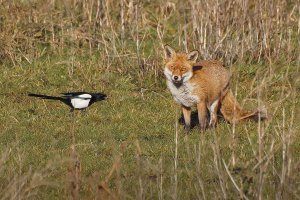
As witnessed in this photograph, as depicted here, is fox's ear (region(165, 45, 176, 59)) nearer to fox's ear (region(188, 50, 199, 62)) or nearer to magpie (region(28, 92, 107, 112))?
fox's ear (region(188, 50, 199, 62))

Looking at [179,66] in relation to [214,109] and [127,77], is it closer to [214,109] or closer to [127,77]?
[214,109]

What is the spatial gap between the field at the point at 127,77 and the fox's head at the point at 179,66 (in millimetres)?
374

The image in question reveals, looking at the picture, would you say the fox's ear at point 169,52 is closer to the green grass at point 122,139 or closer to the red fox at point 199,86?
the red fox at point 199,86

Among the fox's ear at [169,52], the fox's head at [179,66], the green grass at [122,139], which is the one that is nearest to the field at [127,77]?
the green grass at [122,139]

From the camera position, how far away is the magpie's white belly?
1002cm

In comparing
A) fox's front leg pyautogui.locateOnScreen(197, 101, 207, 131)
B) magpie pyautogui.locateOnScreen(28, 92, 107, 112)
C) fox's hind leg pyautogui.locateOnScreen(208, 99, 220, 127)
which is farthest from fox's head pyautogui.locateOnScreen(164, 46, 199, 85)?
magpie pyautogui.locateOnScreen(28, 92, 107, 112)

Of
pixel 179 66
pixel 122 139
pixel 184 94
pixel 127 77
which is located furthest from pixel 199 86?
pixel 127 77

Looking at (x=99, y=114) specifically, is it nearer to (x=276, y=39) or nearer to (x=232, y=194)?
(x=276, y=39)

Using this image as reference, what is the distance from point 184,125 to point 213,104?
0.43 metres

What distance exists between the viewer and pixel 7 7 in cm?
1332

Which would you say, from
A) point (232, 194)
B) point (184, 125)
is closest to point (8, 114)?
point (184, 125)

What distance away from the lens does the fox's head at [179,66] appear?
973 centimetres

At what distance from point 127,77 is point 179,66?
2.31m

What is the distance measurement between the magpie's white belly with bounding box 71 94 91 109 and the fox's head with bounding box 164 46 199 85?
3.20ft
